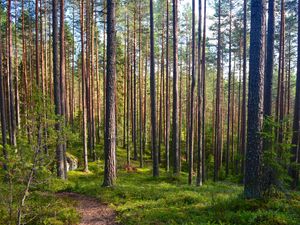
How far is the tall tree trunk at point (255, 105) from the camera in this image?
23.9ft

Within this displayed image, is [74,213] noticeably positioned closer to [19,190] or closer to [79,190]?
[19,190]

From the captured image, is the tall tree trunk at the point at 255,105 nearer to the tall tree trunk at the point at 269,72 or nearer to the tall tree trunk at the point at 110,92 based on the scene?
the tall tree trunk at the point at 269,72

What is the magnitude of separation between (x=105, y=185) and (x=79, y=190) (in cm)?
145

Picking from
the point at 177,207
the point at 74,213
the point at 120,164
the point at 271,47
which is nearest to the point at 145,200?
the point at 177,207

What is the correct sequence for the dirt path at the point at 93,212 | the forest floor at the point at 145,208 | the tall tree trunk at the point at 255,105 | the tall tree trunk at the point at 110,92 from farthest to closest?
1. the tall tree trunk at the point at 110,92
2. the dirt path at the point at 93,212
3. the tall tree trunk at the point at 255,105
4. the forest floor at the point at 145,208

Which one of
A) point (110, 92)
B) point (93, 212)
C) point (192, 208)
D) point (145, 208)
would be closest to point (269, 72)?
point (192, 208)

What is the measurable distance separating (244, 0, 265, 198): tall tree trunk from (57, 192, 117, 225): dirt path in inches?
169

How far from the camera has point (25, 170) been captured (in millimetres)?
5707

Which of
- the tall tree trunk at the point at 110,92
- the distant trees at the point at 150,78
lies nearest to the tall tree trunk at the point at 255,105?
the distant trees at the point at 150,78

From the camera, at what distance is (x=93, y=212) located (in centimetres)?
852

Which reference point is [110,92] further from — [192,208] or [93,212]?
[192,208]

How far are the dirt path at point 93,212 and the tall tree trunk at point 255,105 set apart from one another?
14.1 feet

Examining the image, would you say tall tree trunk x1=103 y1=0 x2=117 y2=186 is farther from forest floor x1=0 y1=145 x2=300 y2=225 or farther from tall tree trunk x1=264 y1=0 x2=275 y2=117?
tall tree trunk x1=264 y1=0 x2=275 y2=117

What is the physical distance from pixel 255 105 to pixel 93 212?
6353 mm
